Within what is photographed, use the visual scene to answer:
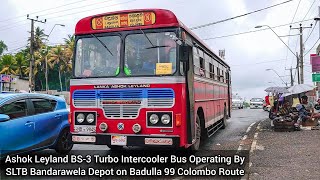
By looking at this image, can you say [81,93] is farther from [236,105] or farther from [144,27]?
[236,105]

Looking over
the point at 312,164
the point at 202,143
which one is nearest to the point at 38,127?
the point at 202,143

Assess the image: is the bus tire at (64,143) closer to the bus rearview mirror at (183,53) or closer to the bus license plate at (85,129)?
the bus license plate at (85,129)

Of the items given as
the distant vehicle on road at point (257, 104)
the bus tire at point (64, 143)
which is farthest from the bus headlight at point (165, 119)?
the distant vehicle on road at point (257, 104)

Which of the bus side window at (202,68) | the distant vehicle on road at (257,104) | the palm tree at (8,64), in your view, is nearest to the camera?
the bus side window at (202,68)

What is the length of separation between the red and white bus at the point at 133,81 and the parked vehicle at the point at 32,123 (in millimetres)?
1057

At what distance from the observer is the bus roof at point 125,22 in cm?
738

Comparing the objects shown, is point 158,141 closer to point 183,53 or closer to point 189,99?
point 189,99

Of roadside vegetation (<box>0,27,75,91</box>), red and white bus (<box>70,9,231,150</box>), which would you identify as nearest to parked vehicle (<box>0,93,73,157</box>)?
red and white bus (<box>70,9,231,150</box>)

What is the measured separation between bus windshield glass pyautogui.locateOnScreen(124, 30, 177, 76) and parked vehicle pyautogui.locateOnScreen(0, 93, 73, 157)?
8.38 feet

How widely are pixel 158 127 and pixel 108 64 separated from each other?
1777mm

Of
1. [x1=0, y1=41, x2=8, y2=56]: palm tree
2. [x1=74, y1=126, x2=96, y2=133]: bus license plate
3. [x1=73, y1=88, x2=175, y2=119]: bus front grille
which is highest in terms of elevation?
[x1=0, y1=41, x2=8, y2=56]: palm tree

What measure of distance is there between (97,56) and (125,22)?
965 millimetres

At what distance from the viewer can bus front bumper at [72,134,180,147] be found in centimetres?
696

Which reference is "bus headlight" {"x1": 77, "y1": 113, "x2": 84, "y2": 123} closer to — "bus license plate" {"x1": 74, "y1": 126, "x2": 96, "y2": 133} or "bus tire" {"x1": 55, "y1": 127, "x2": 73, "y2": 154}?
"bus license plate" {"x1": 74, "y1": 126, "x2": 96, "y2": 133}
